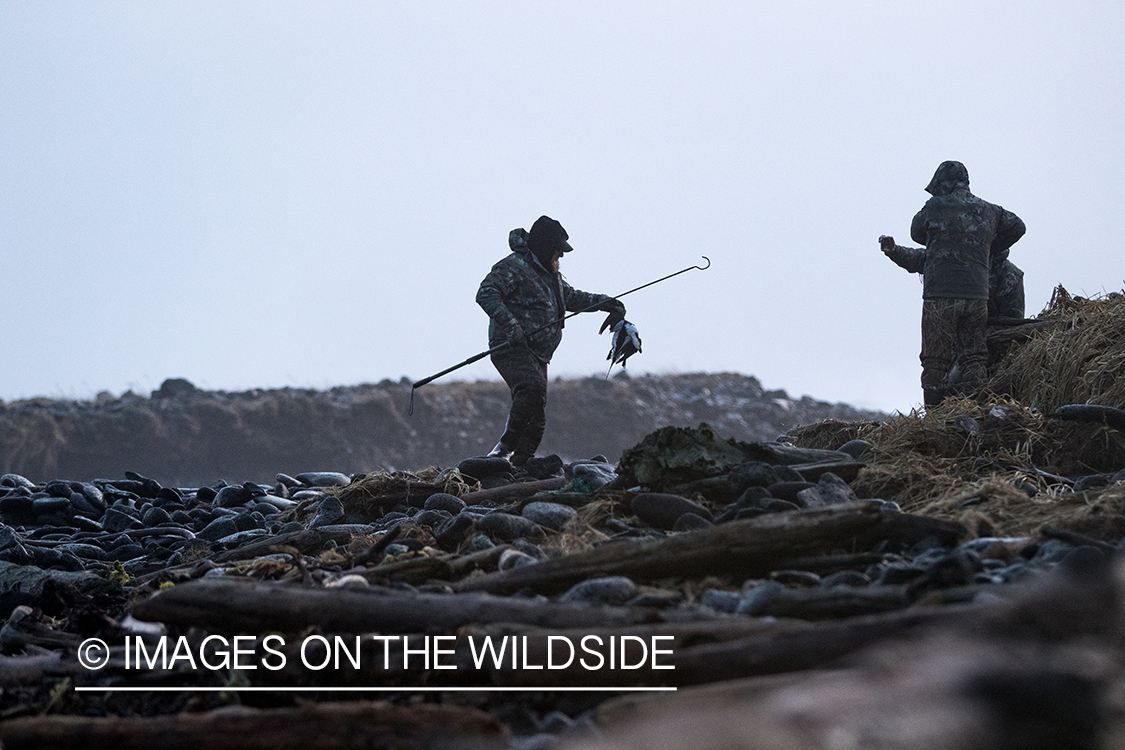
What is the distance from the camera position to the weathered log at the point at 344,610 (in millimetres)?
3752

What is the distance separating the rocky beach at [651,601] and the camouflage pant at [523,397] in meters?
0.90

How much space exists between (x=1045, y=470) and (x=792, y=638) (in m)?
4.73

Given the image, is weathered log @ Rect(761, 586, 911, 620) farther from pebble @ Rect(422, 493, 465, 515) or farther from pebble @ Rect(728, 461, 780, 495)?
pebble @ Rect(422, 493, 465, 515)

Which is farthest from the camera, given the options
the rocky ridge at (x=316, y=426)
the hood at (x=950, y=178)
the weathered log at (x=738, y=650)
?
the rocky ridge at (x=316, y=426)

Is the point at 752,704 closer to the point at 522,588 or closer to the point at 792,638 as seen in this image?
the point at 792,638

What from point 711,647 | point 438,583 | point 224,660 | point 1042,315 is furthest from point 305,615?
point 1042,315

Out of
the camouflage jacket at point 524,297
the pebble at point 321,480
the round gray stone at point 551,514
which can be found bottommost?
the round gray stone at point 551,514

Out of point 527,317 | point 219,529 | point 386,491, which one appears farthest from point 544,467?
point 219,529

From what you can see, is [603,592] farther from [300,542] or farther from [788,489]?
[300,542]

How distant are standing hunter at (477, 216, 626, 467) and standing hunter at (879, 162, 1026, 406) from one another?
3.12 m

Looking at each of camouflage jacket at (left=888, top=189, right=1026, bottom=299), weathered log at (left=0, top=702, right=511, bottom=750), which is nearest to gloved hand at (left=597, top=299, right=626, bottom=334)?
camouflage jacket at (left=888, top=189, right=1026, bottom=299)

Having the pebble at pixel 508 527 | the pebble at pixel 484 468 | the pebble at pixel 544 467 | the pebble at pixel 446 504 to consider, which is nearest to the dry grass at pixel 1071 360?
the pebble at pixel 544 467

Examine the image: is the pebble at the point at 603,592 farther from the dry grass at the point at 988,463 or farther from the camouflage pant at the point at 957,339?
the camouflage pant at the point at 957,339

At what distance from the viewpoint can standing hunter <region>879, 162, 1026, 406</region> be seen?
32.7 ft
